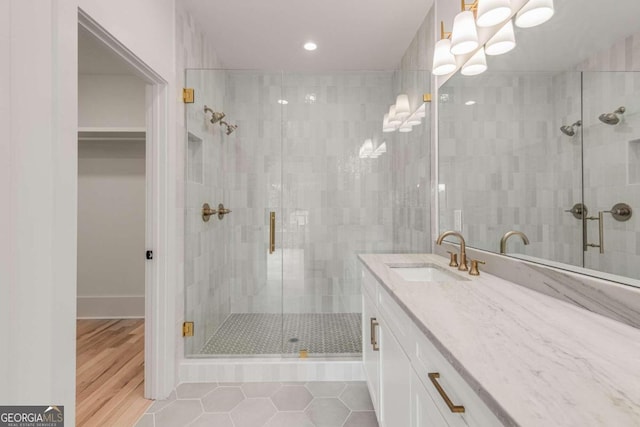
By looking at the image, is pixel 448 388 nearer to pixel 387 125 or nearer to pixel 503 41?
pixel 503 41

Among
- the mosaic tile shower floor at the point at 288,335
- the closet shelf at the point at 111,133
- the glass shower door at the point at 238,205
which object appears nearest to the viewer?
the mosaic tile shower floor at the point at 288,335

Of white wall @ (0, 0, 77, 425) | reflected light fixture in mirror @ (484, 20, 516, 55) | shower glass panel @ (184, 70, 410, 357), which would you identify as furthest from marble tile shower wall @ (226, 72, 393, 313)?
white wall @ (0, 0, 77, 425)

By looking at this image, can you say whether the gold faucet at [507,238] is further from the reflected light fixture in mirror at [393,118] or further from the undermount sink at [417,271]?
the reflected light fixture in mirror at [393,118]

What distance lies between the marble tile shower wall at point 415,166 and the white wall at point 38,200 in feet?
6.75

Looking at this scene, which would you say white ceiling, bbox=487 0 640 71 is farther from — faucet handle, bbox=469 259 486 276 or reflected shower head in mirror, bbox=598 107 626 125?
faucet handle, bbox=469 259 486 276

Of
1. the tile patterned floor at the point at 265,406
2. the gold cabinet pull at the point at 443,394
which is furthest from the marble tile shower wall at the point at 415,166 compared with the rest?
the gold cabinet pull at the point at 443,394

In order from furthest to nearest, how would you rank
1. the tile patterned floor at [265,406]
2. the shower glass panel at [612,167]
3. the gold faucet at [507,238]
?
the tile patterned floor at [265,406] < the gold faucet at [507,238] < the shower glass panel at [612,167]

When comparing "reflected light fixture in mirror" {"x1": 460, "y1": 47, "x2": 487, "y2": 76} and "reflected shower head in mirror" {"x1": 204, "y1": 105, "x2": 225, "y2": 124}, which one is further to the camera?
"reflected shower head in mirror" {"x1": 204, "y1": 105, "x2": 225, "y2": 124}

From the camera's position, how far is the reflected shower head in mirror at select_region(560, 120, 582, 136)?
1030mm

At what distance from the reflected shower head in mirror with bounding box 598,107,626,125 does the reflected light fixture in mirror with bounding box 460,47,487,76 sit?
0.82 m

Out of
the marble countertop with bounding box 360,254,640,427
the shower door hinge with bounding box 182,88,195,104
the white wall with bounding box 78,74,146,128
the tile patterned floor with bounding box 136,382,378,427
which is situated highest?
the white wall with bounding box 78,74,146,128

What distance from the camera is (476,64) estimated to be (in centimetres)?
168

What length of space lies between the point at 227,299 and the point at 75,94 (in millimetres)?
1852

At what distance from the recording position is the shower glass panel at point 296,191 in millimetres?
2486
